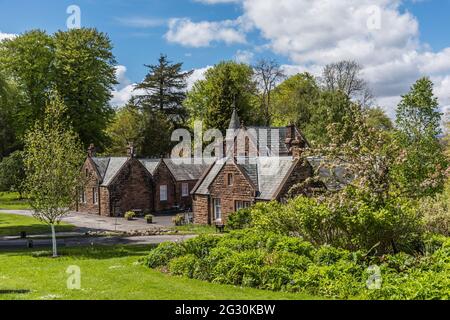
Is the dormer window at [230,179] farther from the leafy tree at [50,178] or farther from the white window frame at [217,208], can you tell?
the leafy tree at [50,178]

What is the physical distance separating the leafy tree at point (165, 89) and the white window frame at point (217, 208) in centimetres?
4617

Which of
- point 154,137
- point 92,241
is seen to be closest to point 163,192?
point 92,241

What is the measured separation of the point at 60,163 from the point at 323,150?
13.8m

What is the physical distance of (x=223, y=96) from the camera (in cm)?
7450

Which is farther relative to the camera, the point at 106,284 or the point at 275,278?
the point at 106,284

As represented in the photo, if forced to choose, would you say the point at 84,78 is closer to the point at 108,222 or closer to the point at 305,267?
the point at 108,222

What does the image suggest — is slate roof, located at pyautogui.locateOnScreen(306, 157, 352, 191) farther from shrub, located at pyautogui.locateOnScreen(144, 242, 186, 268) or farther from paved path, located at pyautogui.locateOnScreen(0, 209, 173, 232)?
paved path, located at pyautogui.locateOnScreen(0, 209, 173, 232)

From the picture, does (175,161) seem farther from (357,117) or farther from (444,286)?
(444,286)

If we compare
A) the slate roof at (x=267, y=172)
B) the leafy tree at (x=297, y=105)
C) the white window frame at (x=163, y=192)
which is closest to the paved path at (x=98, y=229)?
the white window frame at (x=163, y=192)

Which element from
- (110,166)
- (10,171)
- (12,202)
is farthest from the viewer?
(12,202)

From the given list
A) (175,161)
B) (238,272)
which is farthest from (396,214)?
(175,161)

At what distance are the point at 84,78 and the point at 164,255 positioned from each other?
48771 mm

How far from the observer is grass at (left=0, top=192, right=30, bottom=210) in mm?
51728
